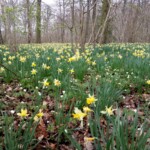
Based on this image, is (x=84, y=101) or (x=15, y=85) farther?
(x=15, y=85)

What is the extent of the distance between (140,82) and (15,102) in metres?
1.64

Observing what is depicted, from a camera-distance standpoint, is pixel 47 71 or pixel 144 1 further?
pixel 144 1

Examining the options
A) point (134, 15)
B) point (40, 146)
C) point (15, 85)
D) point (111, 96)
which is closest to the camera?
point (40, 146)

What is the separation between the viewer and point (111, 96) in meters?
2.20

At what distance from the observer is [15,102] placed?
2.59m

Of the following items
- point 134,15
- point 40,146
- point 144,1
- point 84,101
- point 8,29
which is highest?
point 144,1

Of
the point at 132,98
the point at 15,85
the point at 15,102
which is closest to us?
the point at 15,102

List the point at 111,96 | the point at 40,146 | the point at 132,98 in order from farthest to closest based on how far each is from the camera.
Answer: the point at 132,98, the point at 111,96, the point at 40,146

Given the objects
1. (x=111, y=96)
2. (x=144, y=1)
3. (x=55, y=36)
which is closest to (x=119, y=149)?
(x=111, y=96)

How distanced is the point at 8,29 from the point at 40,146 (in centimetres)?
486

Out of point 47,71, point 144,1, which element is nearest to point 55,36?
point 144,1

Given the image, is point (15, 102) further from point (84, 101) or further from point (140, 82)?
point (140, 82)

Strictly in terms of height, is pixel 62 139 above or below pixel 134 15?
below

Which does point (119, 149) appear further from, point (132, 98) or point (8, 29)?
point (8, 29)
